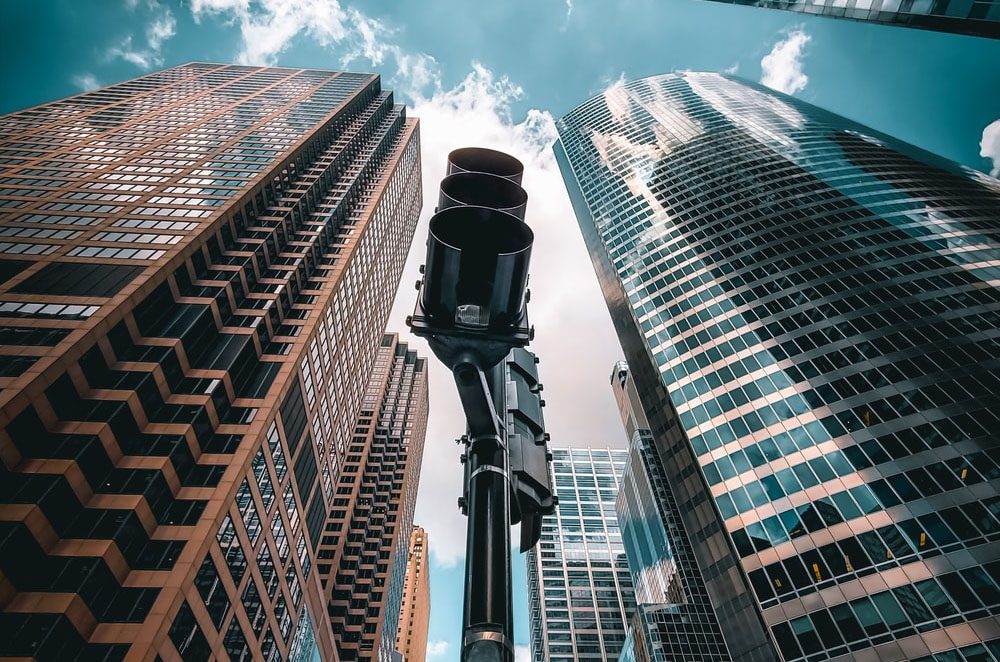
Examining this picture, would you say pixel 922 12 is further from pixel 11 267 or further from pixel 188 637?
pixel 11 267

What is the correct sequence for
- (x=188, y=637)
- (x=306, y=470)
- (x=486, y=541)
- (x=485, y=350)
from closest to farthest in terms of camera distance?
(x=486, y=541) → (x=485, y=350) → (x=188, y=637) → (x=306, y=470)

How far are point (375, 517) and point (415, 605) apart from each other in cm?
5510

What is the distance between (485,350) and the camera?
4621 mm

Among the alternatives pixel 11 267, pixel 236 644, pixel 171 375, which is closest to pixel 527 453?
pixel 236 644

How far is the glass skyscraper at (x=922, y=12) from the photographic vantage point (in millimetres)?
22266

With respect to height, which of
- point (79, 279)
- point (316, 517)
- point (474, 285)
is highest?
point (79, 279)

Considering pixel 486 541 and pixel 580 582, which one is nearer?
pixel 486 541

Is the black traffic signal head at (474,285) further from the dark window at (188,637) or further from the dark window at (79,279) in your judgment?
the dark window at (79,279)

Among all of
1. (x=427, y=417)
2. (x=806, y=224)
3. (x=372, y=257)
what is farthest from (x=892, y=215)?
(x=427, y=417)

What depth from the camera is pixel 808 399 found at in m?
37.0

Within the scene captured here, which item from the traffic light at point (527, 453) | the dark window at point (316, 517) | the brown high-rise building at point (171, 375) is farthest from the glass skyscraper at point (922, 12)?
the dark window at point (316, 517)

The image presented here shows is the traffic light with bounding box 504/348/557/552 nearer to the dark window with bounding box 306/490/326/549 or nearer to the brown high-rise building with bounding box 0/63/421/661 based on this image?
the brown high-rise building with bounding box 0/63/421/661

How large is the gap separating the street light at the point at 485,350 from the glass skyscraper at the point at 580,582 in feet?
362

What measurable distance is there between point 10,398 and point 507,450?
32.3 metres
